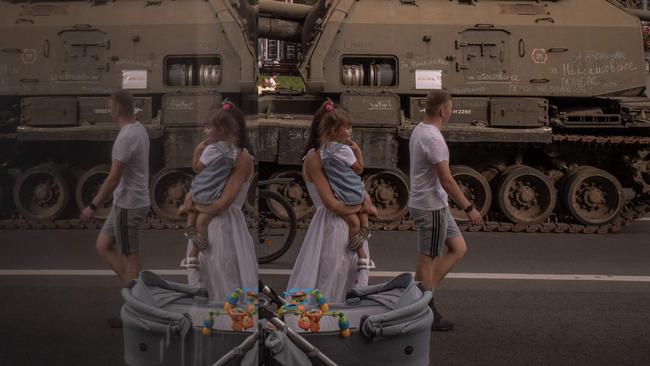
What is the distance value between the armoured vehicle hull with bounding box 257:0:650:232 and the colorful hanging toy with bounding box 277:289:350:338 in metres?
0.14

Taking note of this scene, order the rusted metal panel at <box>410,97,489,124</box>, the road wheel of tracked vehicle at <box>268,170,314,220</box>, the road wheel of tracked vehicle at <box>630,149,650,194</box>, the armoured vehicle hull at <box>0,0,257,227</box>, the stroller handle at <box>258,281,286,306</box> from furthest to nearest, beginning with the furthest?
the road wheel of tracked vehicle at <box>630,149,650,194</box> → the rusted metal panel at <box>410,97,489,124</box> → the road wheel of tracked vehicle at <box>268,170,314,220</box> → the stroller handle at <box>258,281,286,306</box> → the armoured vehicle hull at <box>0,0,257,227</box>

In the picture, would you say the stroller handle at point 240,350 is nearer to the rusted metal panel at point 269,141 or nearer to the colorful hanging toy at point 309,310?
the colorful hanging toy at point 309,310

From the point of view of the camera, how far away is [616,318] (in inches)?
67.0

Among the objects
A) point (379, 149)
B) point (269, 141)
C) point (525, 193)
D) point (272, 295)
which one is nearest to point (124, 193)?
point (272, 295)

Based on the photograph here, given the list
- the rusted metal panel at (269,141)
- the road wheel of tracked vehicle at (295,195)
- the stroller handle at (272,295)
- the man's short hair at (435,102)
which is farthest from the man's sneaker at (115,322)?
the man's short hair at (435,102)

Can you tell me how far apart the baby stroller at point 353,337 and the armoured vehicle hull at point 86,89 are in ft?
1.59

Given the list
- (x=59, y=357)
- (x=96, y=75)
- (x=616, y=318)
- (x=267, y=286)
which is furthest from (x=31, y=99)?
(x=616, y=318)

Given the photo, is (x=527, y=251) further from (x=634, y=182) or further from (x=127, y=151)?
(x=634, y=182)

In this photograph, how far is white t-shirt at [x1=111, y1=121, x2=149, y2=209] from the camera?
83 centimetres

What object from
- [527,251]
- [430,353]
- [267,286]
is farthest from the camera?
[527,251]

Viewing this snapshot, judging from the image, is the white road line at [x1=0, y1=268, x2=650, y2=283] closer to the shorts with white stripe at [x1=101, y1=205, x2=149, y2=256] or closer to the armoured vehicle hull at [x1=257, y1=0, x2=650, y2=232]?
the shorts with white stripe at [x1=101, y1=205, x2=149, y2=256]

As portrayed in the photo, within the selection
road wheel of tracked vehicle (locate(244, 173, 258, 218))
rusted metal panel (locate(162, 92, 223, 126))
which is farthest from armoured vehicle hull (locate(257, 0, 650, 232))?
rusted metal panel (locate(162, 92, 223, 126))

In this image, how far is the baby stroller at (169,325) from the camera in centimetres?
91

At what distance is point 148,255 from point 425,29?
182 centimetres
